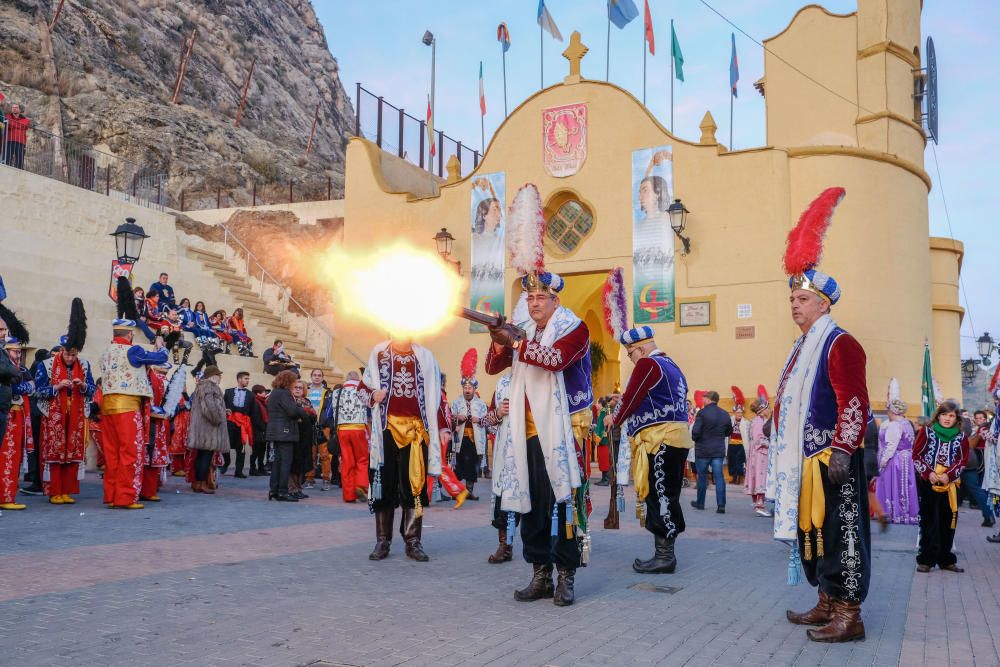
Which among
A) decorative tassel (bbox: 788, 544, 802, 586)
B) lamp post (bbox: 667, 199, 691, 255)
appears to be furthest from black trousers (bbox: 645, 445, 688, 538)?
lamp post (bbox: 667, 199, 691, 255)

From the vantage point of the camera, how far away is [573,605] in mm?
5719

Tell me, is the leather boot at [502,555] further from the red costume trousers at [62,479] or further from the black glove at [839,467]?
the red costume trousers at [62,479]

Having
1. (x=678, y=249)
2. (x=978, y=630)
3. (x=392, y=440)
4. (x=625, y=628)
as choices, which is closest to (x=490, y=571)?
(x=392, y=440)

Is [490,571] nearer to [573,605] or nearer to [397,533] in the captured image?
[573,605]

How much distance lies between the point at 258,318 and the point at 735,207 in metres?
12.8

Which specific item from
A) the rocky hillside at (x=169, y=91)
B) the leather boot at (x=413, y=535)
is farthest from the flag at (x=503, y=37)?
the leather boot at (x=413, y=535)

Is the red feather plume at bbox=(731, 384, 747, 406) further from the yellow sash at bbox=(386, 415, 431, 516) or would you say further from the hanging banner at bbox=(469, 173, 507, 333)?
the yellow sash at bbox=(386, 415, 431, 516)

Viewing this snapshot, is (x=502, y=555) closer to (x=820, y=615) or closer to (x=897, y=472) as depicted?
(x=820, y=615)

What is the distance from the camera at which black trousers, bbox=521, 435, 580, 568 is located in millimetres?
5758

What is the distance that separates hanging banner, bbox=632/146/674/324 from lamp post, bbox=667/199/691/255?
42 centimetres

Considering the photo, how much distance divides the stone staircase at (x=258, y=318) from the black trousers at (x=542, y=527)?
18.3m

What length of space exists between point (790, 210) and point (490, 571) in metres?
15.6

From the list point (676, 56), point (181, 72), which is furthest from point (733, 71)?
point (181, 72)

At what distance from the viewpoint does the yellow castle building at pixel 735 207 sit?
66.3ft
